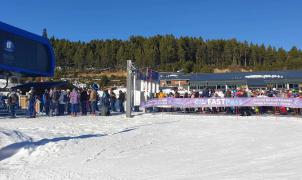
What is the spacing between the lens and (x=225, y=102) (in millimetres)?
20000

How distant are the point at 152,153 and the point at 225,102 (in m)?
11.0

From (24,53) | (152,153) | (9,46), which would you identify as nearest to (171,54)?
(24,53)

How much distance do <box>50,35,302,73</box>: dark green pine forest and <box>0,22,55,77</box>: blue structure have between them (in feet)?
197

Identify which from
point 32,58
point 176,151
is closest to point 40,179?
point 176,151

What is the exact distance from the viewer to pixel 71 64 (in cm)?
9469

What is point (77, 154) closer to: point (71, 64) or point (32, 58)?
point (32, 58)

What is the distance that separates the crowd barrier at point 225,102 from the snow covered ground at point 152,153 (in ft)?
15.6

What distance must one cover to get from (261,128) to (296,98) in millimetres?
5420

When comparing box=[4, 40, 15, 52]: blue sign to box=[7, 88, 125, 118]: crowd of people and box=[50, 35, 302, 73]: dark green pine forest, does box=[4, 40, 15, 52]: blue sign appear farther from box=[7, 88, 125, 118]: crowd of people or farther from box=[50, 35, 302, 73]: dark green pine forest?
box=[50, 35, 302, 73]: dark green pine forest

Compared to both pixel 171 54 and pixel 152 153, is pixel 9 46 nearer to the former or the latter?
pixel 152 153

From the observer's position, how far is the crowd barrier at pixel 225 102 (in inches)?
750

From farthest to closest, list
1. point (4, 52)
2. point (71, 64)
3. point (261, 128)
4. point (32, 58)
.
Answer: point (71, 64) → point (32, 58) → point (4, 52) → point (261, 128)

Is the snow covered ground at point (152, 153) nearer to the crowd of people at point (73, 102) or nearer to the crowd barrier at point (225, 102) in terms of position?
the crowd barrier at point (225, 102)

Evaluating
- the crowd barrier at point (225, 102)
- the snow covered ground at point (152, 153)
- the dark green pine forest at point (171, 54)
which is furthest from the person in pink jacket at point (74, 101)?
the dark green pine forest at point (171, 54)
